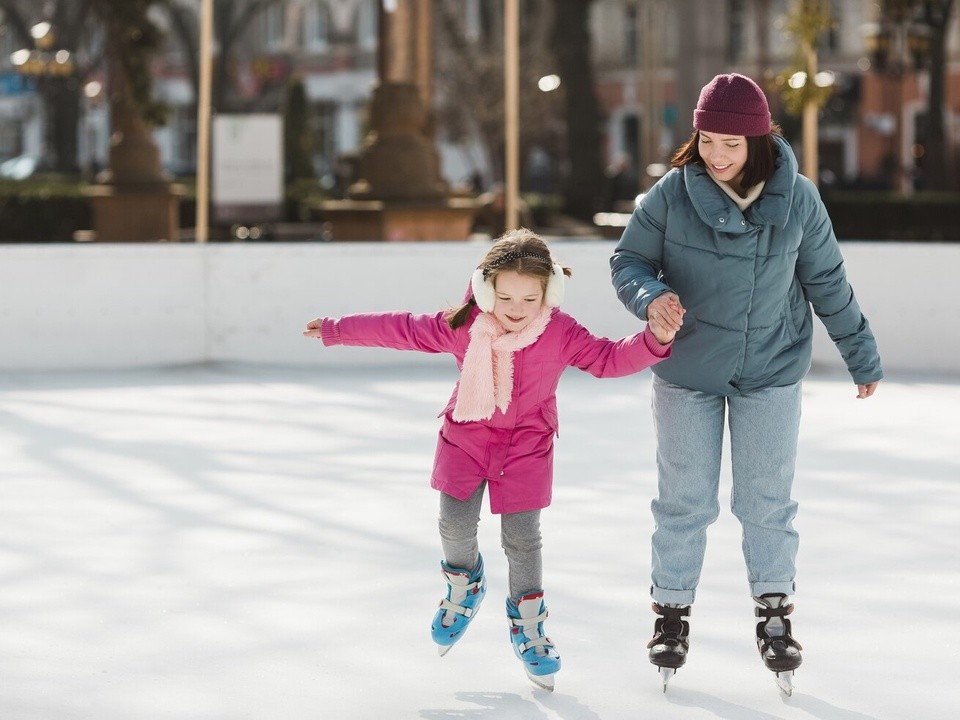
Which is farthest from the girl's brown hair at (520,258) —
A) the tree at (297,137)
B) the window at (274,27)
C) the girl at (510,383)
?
the window at (274,27)

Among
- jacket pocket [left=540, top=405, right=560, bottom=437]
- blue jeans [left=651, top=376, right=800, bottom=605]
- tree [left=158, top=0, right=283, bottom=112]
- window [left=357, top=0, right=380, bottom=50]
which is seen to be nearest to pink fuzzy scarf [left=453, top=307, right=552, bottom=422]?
jacket pocket [left=540, top=405, right=560, bottom=437]

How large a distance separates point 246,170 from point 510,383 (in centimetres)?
943

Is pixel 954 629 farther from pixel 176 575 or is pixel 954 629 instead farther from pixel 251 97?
pixel 251 97

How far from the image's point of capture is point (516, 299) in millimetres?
3695

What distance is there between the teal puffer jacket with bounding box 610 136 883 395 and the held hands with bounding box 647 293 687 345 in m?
0.08

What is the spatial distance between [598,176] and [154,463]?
18.2 metres

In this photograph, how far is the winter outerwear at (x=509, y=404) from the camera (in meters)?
3.76

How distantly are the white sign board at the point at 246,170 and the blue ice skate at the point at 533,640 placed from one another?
926 cm

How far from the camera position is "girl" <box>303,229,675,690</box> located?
371cm

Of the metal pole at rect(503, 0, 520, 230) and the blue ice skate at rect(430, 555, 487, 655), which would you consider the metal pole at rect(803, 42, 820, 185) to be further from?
the blue ice skate at rect(430, 555, 487, 655)

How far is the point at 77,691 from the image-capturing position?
3795 millimetres

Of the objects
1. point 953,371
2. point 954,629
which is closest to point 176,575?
point 954,629

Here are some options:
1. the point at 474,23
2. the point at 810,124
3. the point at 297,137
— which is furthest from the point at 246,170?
the point at 474,23

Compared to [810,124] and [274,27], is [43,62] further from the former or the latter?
[274,27]
